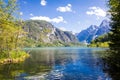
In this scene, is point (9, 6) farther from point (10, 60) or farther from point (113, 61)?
point (113, 61)

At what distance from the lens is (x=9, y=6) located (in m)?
75.9

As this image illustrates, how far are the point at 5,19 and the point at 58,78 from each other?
111 feet

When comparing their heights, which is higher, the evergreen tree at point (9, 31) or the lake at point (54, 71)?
the evergreen tree at point (9, 31)

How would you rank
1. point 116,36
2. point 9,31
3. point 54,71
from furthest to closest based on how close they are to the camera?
point 9,31, point 54,71, point 116,36

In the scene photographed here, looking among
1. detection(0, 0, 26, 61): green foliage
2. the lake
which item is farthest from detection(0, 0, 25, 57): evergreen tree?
the lake

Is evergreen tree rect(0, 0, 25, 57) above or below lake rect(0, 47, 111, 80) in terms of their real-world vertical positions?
above

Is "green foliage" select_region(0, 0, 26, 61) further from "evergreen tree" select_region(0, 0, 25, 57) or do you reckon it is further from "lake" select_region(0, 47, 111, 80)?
"lake" select_region(0, 47, 111, 80)

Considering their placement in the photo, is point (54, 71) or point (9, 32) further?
point (9, 32)

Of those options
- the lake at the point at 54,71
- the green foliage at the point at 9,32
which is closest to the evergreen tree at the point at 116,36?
the lake at the point at 54,71

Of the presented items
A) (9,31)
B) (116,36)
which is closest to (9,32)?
(9,31)

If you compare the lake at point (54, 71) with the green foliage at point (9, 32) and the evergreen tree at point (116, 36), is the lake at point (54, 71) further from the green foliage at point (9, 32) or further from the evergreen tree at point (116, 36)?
the green foliage at point (9, 32)

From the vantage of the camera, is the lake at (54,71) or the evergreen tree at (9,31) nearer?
the lake at (54,71)

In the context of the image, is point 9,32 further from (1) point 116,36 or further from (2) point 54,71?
(1) point 116,36

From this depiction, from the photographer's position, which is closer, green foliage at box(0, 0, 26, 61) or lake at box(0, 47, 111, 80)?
lake at box(0, 47, 111, 80)
